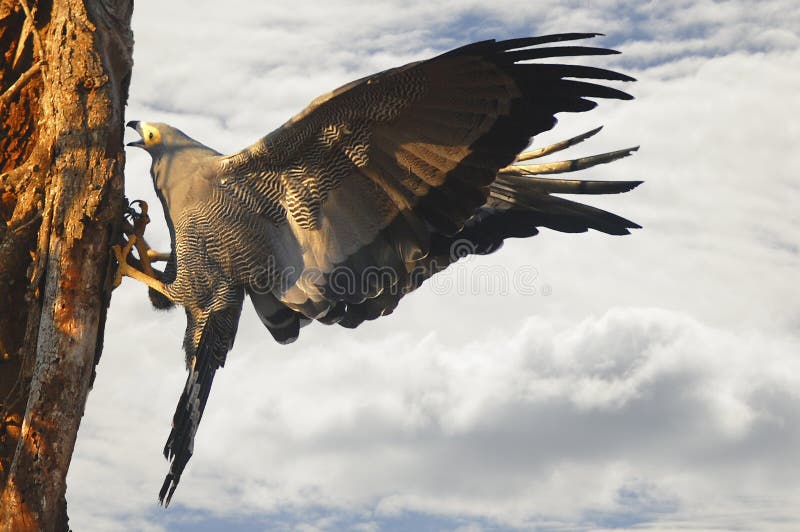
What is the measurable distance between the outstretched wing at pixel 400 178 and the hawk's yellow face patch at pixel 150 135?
2.46 feet

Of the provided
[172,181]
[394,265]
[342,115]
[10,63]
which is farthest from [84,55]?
[394,265]

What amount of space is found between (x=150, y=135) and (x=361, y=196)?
162cm

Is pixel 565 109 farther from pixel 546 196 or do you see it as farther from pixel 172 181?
pixel 172 181

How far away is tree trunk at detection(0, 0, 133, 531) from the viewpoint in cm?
483

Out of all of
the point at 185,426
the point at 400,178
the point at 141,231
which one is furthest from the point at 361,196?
the point at 185,426

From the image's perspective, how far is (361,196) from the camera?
5.67 m

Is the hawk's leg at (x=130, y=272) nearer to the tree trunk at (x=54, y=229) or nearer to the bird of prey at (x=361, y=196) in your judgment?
the bird of prey at (x=361, y=196)

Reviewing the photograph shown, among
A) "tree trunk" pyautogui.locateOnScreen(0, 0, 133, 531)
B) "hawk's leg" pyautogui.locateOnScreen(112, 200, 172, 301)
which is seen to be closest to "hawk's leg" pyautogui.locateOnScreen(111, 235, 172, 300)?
"hawk's leg" pyautogui.locateOnScreen(112, 200, 172, 301)

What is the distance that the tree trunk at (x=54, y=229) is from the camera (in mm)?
4828

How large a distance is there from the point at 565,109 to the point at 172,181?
263 cm

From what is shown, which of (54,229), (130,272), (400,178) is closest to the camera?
(54,229)

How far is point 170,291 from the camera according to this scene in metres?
6.02

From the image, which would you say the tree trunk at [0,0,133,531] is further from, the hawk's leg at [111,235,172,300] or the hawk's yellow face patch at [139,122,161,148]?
the hawk's yellow face patch at [139,122,161,148]

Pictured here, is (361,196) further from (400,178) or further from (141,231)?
(141,231)
